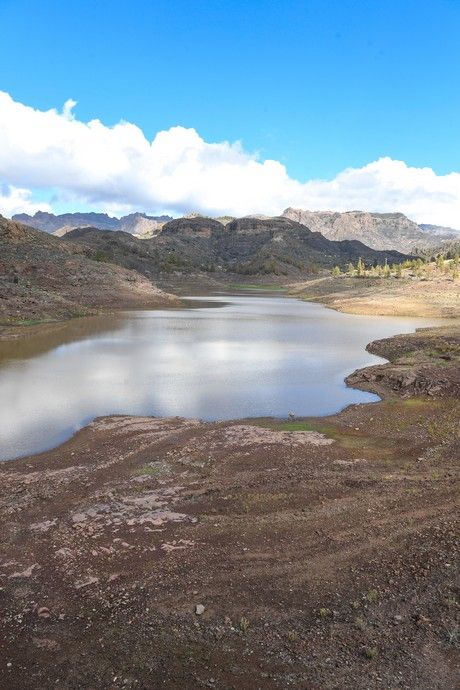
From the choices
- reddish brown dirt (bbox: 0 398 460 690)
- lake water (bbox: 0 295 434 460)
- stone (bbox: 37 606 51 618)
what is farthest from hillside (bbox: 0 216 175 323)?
stone (bbox: 37 606 51 618)

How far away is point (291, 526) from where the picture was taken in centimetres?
1231

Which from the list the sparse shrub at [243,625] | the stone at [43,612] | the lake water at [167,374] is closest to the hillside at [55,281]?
the lake water at [167,374]

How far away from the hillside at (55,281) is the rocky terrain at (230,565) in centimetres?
4818

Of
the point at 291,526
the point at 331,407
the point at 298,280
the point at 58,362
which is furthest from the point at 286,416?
the point at 298,280

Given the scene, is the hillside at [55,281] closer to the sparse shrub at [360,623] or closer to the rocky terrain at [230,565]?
the rocky terrain at [230,565]

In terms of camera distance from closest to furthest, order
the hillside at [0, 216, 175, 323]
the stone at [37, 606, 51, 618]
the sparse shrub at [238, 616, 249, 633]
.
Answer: the sparse shrub at [238, 616, 249, 633], the stone at [37, 606, 51, 618], the hillside at [0, 216, 175, 323]

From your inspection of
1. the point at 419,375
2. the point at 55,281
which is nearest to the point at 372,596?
the point at 419,375

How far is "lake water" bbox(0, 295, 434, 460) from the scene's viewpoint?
74.8ft

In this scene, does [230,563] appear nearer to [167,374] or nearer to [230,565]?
[230,565]

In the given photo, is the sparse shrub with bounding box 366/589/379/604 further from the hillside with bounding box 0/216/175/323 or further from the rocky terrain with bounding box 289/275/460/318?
the rocky terrain with bounding box 289/275/460/318

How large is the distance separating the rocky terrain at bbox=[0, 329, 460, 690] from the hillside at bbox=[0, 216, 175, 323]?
48177 millimetres

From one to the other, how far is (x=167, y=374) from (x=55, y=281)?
5518 centimetres

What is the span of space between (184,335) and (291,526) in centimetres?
3731

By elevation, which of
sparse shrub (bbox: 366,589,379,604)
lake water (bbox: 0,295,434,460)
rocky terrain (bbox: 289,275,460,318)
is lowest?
sparse shrub (bbox: 366,589,379,604)
